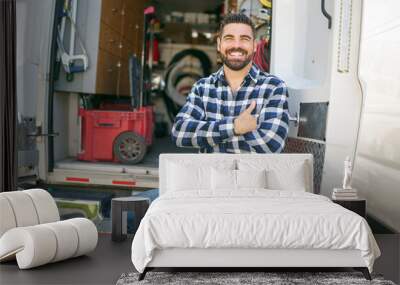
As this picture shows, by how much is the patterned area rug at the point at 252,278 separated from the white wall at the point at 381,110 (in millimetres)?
1086

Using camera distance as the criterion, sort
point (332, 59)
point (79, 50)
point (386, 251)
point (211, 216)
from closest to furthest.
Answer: point (211, 216)
point (386, 251)
point (332, 59)
point (79, 50)

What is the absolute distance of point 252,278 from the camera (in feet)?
12.3

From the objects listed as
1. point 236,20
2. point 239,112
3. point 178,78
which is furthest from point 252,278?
point 178,78

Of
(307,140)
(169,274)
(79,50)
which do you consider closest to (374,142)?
(307,140)

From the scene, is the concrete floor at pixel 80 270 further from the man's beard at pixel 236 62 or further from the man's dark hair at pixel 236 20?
the man's dark hair at pixel 236 20

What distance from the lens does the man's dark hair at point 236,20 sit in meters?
5.16

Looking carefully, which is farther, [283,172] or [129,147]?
[129,147]

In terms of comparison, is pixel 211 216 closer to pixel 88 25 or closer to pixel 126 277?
pixel 126 277

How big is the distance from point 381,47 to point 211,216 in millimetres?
1982

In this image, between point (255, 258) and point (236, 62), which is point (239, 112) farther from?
point (255, 258)

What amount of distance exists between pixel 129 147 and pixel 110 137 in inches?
7.4

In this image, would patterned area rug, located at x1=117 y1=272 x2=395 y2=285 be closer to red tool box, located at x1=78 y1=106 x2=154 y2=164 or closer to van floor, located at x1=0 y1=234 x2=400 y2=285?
van floor, located at x1=0 y1=234 x2=400 y2=285

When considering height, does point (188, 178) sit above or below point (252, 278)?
above

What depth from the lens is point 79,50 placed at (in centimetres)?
535
